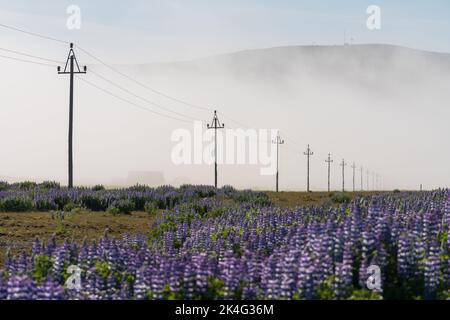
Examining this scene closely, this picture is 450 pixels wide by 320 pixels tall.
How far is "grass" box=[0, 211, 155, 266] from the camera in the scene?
50.6ft

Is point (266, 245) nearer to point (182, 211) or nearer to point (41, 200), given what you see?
point (182, 211)

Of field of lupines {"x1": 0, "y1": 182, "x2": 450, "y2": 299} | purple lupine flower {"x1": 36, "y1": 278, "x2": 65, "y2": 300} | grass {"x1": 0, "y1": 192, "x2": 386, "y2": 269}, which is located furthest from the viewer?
grass {"x1": 0, "y1": 192, "x2": 386, "y2": 269}

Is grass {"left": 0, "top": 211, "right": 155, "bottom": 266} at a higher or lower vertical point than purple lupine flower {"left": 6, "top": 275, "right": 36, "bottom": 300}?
lower

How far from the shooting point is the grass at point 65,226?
15.4 metres

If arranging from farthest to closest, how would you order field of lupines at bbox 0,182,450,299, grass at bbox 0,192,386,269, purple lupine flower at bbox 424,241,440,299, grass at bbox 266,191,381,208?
grass at bbox 266,191,381,208 < grass at bbox 0,192,386,269 < purple lupine flower at bbox 424,241,440,299 < field of lupines at bbox 0,182,450,299

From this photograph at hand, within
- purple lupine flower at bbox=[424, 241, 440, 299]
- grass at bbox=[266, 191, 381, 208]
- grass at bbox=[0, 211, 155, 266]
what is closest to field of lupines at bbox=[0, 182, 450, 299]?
purple lupine flower at bbox=[424, 241, 440, 299]

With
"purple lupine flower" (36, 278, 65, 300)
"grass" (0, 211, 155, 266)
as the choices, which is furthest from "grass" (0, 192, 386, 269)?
"purple lupine flower" (36, 278, 65, 300)

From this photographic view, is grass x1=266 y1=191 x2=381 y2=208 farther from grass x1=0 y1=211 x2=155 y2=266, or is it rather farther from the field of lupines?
the field of lupines

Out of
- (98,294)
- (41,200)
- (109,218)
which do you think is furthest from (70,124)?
(98,294)

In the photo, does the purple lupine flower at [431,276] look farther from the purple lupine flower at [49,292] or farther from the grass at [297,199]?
the grass at [297,199]

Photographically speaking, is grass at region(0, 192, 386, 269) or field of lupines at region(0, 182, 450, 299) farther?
grass at region(0, 192, 386, 269)

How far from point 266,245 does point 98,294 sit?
10.6 ft
